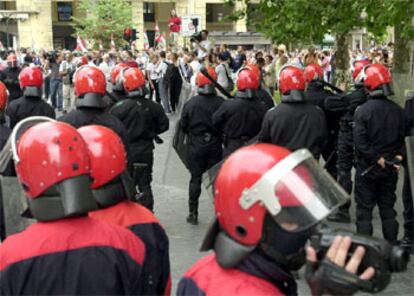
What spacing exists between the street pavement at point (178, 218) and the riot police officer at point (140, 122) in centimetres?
70

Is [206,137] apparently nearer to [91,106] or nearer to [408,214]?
[91,106]

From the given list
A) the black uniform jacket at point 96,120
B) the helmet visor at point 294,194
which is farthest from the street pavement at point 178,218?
the helmet visor at point 294,194

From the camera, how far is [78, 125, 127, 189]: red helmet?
11.8 ft

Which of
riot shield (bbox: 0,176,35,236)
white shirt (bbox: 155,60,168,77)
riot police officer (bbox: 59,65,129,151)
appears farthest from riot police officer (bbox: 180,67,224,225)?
white shirt (bbox: 155,60,168,77)

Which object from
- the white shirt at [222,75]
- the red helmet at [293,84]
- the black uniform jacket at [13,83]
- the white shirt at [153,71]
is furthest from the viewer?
the white shirt at [153,71]

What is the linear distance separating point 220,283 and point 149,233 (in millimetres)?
1280

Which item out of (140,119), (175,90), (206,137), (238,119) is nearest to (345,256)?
(140,119)

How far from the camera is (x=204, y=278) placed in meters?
2.40

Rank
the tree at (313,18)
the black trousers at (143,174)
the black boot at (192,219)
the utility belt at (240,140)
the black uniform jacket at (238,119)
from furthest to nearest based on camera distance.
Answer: the tree at (313,18) < the black boot at (192,219) < the utility belt at (240,140) < the black uniform jacket at (238,119) < the black trousers at (143,174)

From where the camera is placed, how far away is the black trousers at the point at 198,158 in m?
8.35

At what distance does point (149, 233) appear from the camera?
140 inches

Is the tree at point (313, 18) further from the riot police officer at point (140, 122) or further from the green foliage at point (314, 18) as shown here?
the riot police officer at point (140, 122)

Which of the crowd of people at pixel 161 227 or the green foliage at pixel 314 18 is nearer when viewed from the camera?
the crowd of people at pixel 161 227

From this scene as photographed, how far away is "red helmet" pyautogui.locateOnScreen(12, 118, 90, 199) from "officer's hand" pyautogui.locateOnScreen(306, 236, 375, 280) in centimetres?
115
